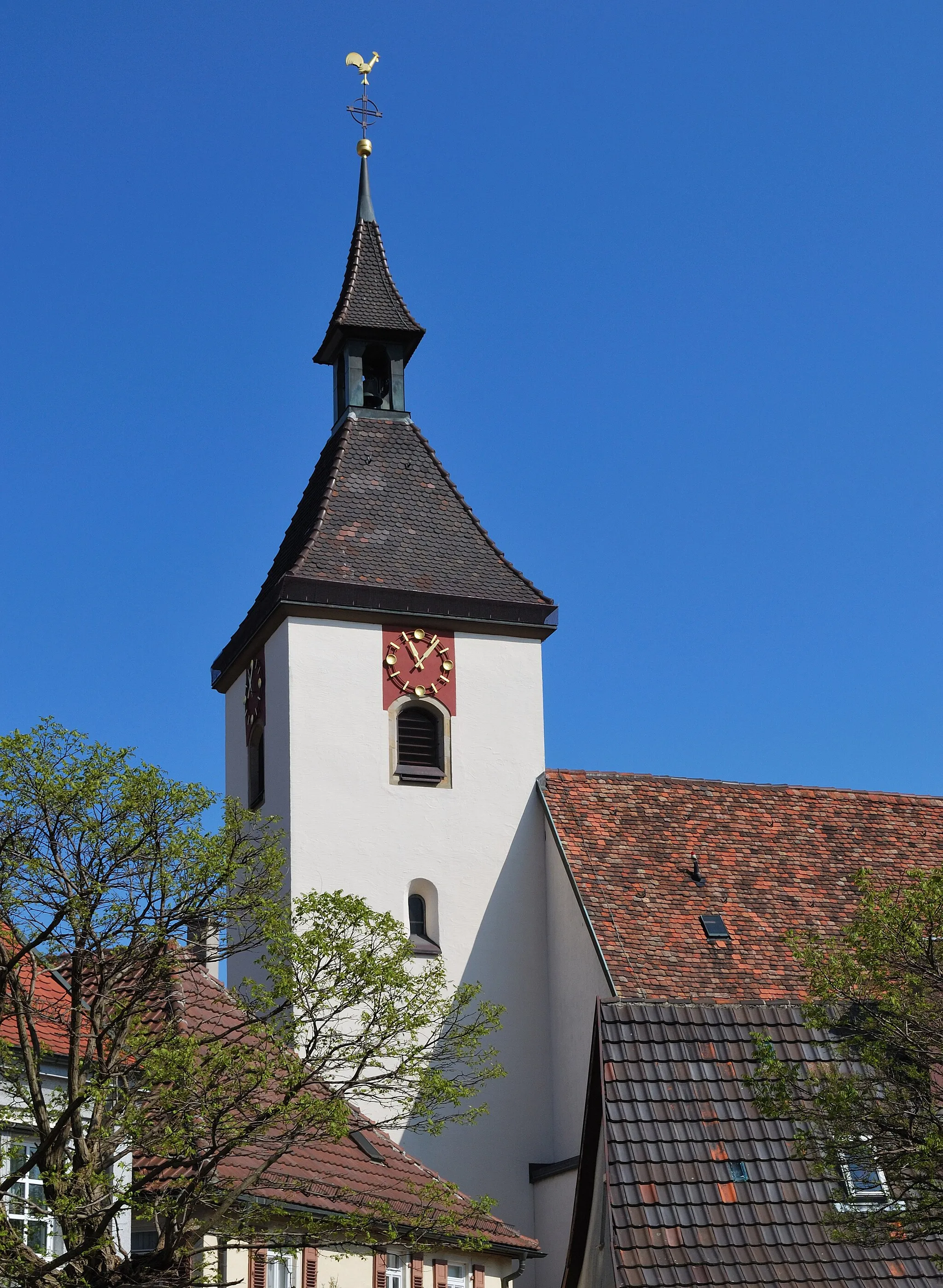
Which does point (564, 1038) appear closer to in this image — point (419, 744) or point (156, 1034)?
point (419, 744)

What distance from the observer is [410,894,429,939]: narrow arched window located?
27.7 m

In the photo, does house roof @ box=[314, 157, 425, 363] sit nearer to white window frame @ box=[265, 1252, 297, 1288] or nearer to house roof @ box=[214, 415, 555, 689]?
house roof @ box=[214, 415, 555, 689]

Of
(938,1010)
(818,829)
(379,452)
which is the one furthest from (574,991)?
(938,1010)

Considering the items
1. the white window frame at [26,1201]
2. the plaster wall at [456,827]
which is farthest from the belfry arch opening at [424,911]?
the white window frame at [26,1201]

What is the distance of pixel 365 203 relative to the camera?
35.7 m

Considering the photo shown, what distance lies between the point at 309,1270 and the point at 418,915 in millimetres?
10328

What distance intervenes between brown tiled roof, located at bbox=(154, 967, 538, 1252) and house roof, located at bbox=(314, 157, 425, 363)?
1534cm

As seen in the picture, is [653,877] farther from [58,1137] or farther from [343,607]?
[58,1137]

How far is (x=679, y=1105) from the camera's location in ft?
46.3

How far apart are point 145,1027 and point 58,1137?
1473 millimetres

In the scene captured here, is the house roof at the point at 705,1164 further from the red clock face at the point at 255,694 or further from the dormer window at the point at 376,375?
the dormer window at the point at 376,375

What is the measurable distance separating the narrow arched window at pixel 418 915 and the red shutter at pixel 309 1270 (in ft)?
33.0

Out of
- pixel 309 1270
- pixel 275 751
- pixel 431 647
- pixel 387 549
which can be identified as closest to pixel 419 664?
pixel 431 647

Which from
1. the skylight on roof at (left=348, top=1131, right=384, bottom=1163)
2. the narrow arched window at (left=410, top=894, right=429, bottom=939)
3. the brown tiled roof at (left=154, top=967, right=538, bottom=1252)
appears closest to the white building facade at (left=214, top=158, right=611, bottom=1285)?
the narrow arched window at (left=410, top=894, right=429, bottom=939)
